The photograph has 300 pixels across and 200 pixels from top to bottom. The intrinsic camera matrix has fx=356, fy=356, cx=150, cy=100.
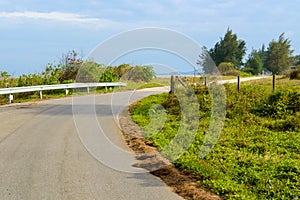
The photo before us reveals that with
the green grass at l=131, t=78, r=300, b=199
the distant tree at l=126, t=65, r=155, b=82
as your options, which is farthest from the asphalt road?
the distant tree at l=126, t=65, r=155, b=82

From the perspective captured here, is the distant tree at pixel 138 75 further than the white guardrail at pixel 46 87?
No

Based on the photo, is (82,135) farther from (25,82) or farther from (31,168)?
(25,82)

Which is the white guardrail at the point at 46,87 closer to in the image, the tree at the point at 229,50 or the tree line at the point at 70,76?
the tree line at the point at 70,76

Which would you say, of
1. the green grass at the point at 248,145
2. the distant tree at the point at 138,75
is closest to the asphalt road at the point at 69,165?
the green grass at the point at 248,145

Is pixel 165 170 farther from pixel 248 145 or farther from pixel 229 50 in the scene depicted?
pixel 229 50

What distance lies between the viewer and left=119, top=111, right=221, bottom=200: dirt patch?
17.8 ft

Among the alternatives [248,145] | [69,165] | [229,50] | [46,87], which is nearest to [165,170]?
[69,165]

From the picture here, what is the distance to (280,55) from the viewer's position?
244ft

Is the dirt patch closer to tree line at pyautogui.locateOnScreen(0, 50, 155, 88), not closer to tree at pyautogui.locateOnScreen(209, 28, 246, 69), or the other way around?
tree line at pyautogui.locateOnScreen(0, 50, 155, 88)

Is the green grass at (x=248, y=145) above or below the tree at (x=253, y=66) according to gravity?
below

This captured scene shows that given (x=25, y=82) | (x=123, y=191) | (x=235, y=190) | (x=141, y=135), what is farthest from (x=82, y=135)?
(x=25, y=82)

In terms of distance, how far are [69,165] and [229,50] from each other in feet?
223

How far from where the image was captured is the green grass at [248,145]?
5.67 meters

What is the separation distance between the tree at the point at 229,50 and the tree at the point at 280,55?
23.4 ft
